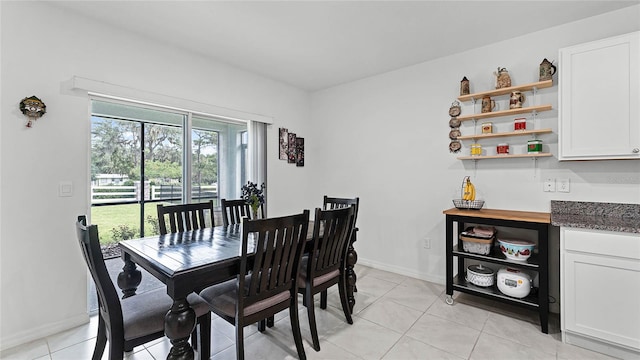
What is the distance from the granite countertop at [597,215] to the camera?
1.91m

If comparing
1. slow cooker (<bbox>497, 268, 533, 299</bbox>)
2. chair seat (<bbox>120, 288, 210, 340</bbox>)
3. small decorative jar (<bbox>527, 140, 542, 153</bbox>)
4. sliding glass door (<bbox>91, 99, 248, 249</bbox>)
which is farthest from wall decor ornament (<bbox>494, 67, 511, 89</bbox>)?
chair seat (<bbox>120, 288, 210, 340</bbox>)

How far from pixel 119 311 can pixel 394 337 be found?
1.84 m

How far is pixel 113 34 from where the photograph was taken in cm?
254

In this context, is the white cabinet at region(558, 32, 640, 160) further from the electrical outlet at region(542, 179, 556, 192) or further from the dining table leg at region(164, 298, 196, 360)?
the dining table leg at region(164, 298, 196, 360)

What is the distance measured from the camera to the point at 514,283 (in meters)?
2.38

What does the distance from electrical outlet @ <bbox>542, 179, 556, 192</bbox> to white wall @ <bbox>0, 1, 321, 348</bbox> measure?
12.8 ft

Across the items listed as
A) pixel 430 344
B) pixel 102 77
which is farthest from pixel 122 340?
pixel 102 77

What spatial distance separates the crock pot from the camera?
2559 mm

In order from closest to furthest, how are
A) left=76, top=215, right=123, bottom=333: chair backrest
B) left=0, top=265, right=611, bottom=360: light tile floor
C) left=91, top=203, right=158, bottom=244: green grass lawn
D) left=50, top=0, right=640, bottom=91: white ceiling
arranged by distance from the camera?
left=76, top=215, right=123, bottom=333: chair backrest, left=0, top=265, right=611, bottom=360: light tile floor, left=50, top=0, right=640, bottom=91: white ceiling, left=91, top=203, right=158, bottom=244: green grass lawn

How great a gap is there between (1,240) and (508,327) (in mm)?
3947

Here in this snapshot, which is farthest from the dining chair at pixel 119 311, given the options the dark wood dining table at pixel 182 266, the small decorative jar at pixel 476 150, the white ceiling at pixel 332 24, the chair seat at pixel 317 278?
the small decorative jar at pixel 476 150

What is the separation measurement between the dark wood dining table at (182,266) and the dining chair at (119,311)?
0.14m

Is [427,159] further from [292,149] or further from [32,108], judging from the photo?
[32,108]

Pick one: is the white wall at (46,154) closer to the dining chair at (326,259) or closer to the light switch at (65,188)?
the light switch at (65,188)
